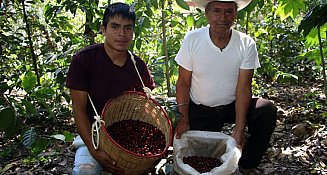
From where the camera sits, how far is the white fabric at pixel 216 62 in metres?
2.43

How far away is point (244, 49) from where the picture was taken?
244 cm

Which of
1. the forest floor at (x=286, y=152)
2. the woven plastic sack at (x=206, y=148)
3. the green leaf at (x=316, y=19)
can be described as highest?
the green leaf at (x=316, y=19)

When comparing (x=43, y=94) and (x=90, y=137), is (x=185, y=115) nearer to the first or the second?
(x=90, y=137)

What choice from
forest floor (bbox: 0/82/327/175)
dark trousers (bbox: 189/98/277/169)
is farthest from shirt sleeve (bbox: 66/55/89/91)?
dark trousers (bbox: 189/98/277/169)

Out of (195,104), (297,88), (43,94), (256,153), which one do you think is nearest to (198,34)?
(195,104)

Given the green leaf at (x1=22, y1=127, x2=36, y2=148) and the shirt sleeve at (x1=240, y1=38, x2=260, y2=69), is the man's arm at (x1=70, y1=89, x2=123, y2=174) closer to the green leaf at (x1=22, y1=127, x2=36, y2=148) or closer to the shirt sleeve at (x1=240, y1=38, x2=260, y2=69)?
the green leaf at (x1=22, y1=127, x2=36, y2=148)

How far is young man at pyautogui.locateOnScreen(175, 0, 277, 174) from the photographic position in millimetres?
2377

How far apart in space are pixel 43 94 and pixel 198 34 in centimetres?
106

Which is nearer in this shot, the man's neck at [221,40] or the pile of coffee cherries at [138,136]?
the pile of coffee cherries at [138,136]

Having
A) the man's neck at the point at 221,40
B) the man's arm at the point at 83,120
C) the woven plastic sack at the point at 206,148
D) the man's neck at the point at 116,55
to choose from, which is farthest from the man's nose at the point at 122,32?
the woven plastic sack at the point at 206,148

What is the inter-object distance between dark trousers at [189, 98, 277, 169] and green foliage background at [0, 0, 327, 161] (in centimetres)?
36

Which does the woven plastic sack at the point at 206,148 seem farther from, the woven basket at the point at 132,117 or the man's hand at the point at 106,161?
the man's hand at the point at 106,161

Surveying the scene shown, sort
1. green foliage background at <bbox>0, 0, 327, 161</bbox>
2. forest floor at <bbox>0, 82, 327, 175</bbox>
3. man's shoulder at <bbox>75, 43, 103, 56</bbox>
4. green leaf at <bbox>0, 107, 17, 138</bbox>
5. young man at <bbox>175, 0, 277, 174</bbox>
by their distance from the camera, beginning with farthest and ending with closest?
1. forest floor at <bbox>0, 82, 327, 175</bbox>
2. young man at <bbox>175, 0, 277, 174</bbox>
3. man's shoulder at <bbox>75, 43, 103, 56</bbox>
4. green foliage background at <bbox>0, 0, 327, 161</bbox>
5. green leaf at <bbox>0, 107, 17, 138</bbox>

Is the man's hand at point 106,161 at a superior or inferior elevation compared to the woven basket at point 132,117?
inferior
